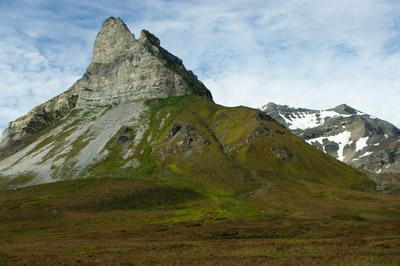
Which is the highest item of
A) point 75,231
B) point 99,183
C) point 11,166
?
point 11,166

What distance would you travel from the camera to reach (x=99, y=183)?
14138cm

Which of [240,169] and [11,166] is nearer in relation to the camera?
[240,169]

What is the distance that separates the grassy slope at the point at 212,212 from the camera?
128 ft

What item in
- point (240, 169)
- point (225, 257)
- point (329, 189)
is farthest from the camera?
point (240, 169)

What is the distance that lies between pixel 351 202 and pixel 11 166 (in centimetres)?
18924

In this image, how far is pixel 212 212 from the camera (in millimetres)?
98562

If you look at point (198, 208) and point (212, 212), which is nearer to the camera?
point (212, 212)

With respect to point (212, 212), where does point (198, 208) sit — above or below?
above

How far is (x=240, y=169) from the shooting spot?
162 meters

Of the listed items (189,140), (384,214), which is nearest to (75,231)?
(384,214)

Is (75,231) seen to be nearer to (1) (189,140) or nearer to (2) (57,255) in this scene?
(2) (57,255)

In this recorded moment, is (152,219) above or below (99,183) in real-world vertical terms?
below

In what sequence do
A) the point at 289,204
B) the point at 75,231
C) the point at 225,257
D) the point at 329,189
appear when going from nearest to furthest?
1. the point at 225,257
2. the point at 75,231
3. the point at 289,204
4. the point at 329,189

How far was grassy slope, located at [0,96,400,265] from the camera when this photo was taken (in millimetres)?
39062
